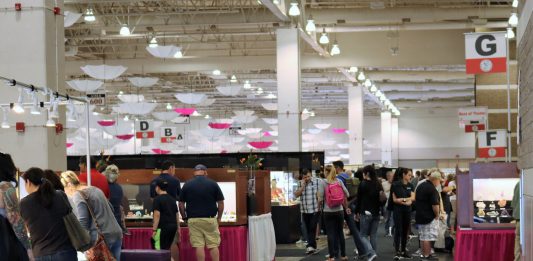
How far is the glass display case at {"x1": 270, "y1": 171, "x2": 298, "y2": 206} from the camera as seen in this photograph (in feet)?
54.9

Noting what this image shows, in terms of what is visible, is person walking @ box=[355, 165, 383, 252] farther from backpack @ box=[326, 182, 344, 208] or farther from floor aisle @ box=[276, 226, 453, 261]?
floor aisle @ box=[276, 226, 453, 261]

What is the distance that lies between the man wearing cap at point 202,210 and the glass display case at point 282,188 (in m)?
6.29

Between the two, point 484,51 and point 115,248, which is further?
point 484,51

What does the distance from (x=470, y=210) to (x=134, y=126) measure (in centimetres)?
2289

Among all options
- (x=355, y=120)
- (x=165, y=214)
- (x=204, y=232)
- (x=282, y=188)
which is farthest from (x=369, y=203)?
(x=355, y=120)

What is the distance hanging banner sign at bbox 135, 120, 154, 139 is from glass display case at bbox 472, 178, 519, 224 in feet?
66.1

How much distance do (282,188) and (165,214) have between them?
767 centimetres

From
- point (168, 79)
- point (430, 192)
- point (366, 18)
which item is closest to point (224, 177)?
point (430, 192)

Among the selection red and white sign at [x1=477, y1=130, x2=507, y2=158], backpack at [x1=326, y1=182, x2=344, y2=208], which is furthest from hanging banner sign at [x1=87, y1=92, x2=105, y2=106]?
red and white sign at [x1=477, y1=130, x2=507, y2=158]

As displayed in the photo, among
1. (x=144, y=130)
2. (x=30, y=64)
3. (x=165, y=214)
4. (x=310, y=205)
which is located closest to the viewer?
(x=165, y=214)

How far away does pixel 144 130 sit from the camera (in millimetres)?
30016

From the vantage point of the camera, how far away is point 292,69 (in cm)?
2014

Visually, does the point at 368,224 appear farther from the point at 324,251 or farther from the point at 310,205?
the point at 324,251

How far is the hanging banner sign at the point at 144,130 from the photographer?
29.6 m
